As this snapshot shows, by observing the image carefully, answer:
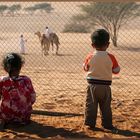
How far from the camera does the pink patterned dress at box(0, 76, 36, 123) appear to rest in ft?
21.3

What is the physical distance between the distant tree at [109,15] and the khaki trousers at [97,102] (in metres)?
16.5

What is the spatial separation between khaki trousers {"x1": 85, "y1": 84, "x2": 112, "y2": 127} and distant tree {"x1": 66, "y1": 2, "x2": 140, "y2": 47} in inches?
649

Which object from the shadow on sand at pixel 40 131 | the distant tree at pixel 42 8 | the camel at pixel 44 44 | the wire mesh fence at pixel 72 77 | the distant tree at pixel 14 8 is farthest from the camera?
the distant tree at pixel 42 8

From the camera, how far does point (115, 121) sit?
23.4ft

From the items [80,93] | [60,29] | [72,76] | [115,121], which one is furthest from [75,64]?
[60,29]

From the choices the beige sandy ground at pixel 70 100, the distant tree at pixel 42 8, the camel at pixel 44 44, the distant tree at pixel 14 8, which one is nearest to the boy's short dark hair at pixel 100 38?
the beige sandy ground at pixel 70 100

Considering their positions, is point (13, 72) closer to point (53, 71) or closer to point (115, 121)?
point (115, 121)

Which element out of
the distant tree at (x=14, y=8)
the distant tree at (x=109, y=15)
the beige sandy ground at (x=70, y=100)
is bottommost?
the beige sandy ground at (x=70, y=100)

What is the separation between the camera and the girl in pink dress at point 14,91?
6492mm

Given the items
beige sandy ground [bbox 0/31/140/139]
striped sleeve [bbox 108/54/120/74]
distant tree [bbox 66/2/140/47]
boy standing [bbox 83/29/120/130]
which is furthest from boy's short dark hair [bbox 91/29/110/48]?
distant tree [bbox 66/2/140/47]

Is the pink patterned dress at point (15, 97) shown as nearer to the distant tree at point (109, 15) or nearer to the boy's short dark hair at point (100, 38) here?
the boy's short dark hair at point (100, 38)

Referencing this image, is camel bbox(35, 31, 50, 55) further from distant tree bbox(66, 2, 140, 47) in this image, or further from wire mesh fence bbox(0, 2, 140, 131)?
distant tree bbox(66, 2, 140, 47)

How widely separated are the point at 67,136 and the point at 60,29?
33.4 m

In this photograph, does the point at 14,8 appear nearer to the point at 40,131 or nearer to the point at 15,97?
the point at 15,97
